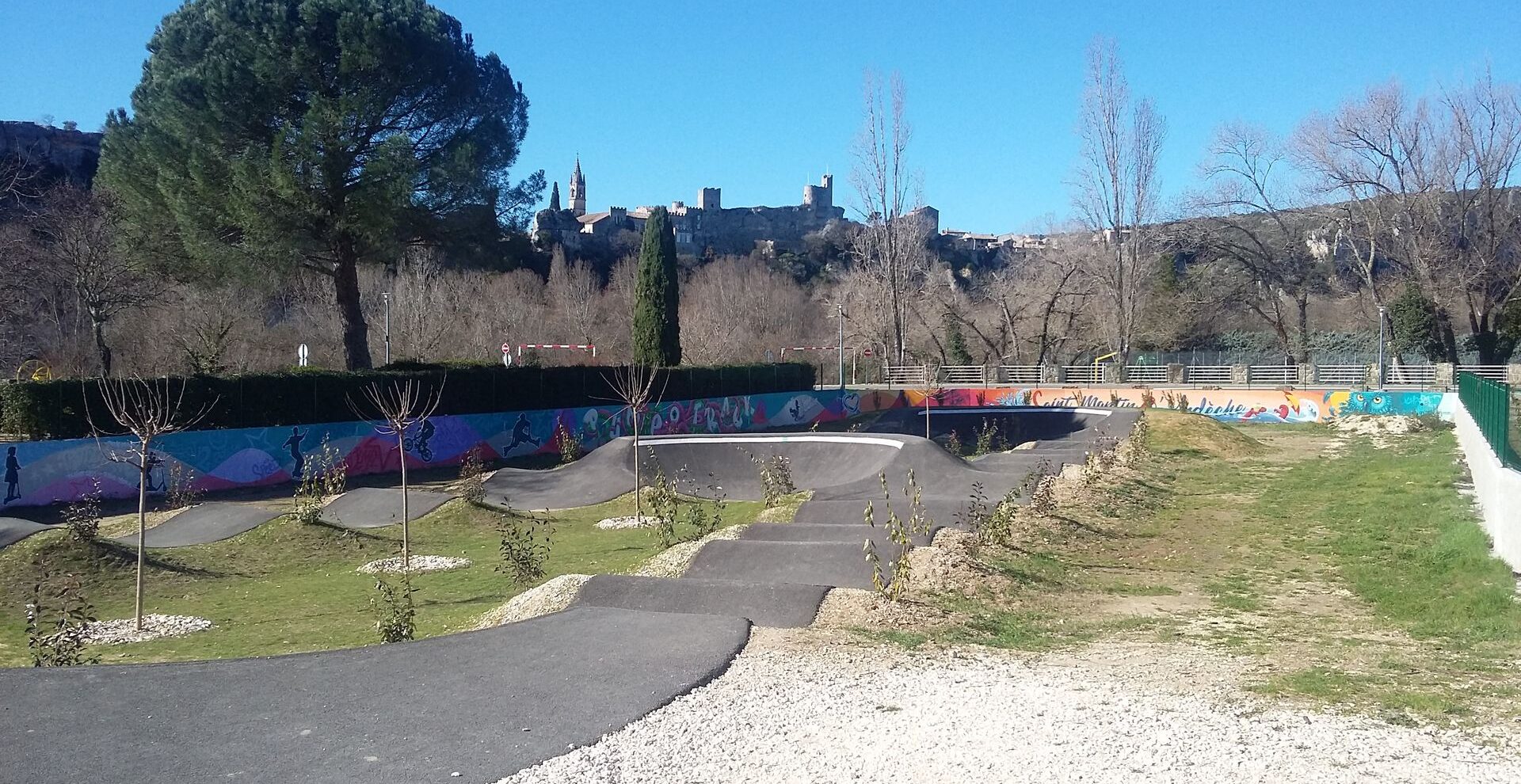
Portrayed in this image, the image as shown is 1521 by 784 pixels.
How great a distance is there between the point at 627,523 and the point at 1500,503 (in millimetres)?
13262

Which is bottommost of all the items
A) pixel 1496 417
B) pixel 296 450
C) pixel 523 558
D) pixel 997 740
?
pixel 523 558

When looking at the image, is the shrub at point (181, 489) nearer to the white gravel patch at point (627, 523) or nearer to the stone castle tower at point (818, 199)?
the white gravel patch at point (627, 523)

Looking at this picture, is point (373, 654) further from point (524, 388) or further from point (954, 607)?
point (524, 388)

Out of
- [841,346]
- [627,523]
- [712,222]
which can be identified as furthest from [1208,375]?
[712,222]

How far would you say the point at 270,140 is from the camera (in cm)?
2881

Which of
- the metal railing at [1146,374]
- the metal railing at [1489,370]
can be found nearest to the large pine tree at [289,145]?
the metal railing at [1146,374]

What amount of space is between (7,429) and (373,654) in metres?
19.1

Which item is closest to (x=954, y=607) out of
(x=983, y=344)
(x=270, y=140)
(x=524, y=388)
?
(x=524, y=388)

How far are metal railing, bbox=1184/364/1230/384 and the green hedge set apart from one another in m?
24.4

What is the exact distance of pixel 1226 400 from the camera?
4303 centimetres

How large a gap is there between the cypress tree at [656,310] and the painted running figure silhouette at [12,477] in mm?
20341

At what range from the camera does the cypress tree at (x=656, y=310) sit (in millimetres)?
38438

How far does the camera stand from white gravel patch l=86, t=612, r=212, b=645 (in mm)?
11055

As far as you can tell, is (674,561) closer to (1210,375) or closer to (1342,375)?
(1210,375)
